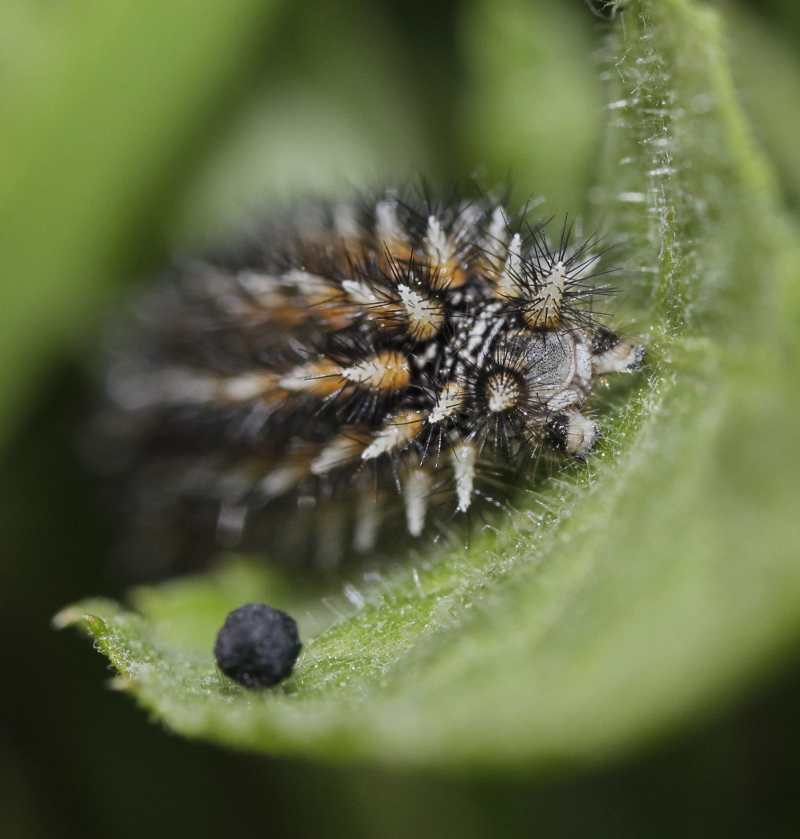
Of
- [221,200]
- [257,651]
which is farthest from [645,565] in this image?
[221,200]

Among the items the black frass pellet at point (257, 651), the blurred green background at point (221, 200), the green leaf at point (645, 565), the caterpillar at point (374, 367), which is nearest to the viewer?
the green leaf at point (645, 565)

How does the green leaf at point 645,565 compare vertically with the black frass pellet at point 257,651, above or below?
above

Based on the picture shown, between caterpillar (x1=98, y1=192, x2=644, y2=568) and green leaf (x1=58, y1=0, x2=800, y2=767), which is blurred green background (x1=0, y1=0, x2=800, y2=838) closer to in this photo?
caterpillar (x1=98, y1=192, x2=644, y2=568)

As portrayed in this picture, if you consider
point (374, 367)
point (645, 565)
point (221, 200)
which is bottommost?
point (645, 565)

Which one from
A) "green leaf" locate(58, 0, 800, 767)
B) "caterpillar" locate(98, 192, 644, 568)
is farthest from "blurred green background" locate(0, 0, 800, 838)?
"green leaf" locate(58, 0, 800, 767)

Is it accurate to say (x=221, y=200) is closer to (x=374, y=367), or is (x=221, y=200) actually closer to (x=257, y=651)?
(x=374, y=367)

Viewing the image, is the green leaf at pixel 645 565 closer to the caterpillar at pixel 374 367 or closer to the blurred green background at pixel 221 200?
the caterpillar at pixel 374 367

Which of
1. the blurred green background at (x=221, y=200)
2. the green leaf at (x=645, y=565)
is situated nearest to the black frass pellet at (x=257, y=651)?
the green leaf at (x=645, y=565)
